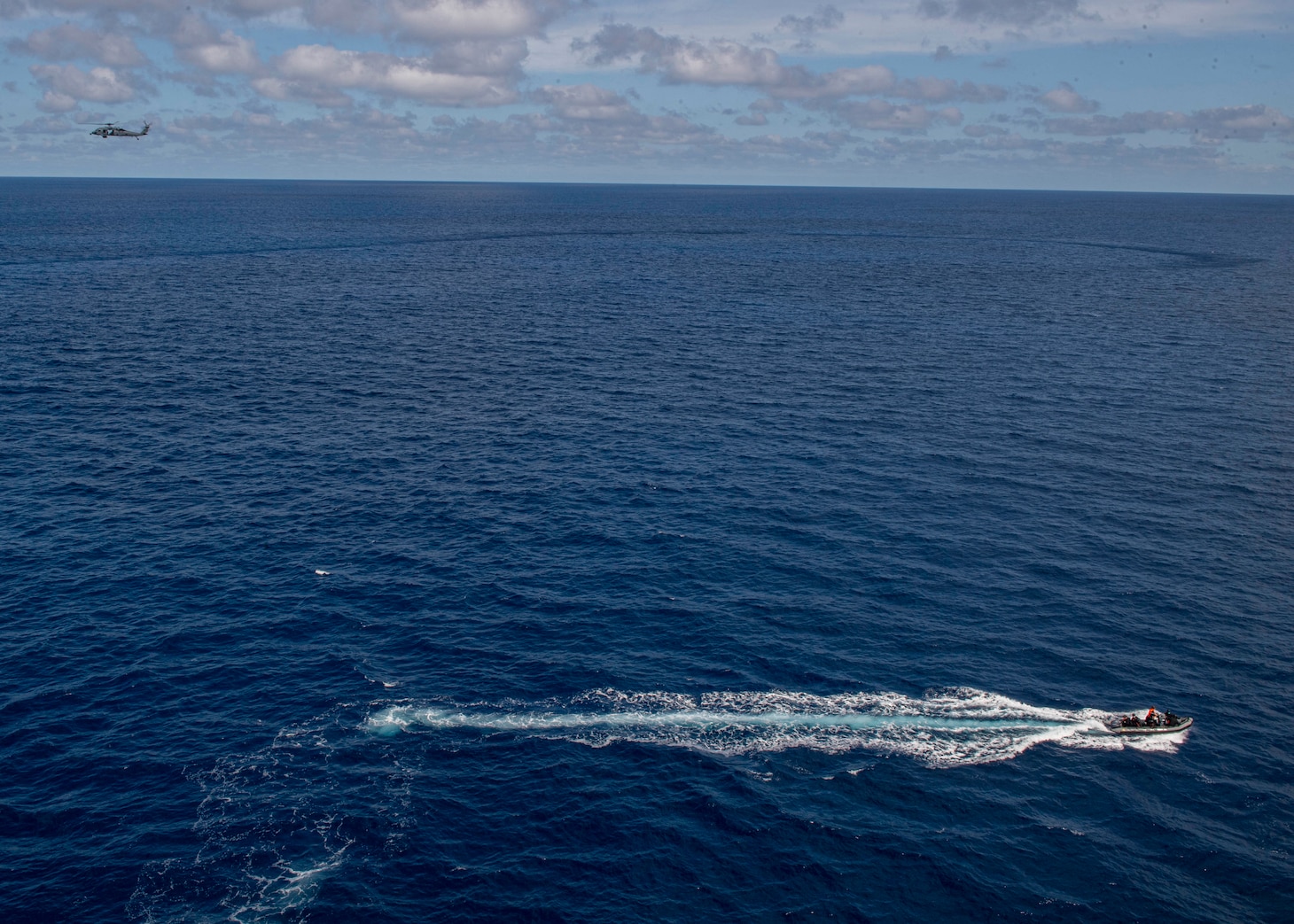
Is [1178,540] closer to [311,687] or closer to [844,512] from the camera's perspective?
[844,512]

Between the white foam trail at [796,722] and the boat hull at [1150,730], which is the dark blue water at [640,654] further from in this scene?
the boat hull at [1150,730]

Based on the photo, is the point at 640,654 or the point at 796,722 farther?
the point at 640,654

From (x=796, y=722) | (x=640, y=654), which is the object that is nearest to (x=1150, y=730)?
(x=796, y=722)

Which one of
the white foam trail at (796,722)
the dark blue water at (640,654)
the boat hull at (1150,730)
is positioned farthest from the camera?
the boat hull at (1150,730)

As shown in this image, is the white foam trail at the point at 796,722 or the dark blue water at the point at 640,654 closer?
the dark blue water at the point at 640,654

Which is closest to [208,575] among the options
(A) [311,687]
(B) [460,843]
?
(A) [311,687]

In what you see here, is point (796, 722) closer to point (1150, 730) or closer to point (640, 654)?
point (640, 654)

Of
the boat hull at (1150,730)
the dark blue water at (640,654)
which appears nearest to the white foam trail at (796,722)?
the dark blue water at (640,654)

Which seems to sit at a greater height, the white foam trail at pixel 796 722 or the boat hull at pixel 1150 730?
the boat hull at pixel 1150 730
